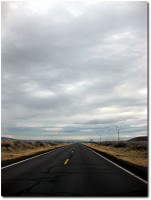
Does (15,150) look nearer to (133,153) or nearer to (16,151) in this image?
(16,151)

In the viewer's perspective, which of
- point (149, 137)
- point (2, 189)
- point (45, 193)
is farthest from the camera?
point (149, 137)

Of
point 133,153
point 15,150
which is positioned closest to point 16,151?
point 15,150

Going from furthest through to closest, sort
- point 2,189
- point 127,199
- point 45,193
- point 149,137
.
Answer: point 149,137 → point 2,189 → point 45,193 → point 127,199

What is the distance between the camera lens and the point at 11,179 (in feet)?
35.9

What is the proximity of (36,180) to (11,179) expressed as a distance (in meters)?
1.11

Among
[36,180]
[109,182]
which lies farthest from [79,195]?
[36,180]

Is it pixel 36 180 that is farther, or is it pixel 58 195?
pixel 36 180

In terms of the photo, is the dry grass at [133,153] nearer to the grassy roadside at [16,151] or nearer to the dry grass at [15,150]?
the grassy roadside at [16,151]

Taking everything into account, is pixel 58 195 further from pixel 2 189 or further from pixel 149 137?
pixel 149 137

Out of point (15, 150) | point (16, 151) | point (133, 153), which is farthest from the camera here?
point (15, 150)

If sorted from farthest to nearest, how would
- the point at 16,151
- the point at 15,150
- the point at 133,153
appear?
the point at 15,150
the point at 16,151
the point at 133,153

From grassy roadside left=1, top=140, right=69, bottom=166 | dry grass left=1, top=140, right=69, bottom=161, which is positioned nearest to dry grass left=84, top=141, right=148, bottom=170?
grassy roadside left=1, top=140, right=69, bottom=166

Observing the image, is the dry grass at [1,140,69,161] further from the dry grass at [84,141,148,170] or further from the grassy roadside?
the dry grass at [84,141,148,170]

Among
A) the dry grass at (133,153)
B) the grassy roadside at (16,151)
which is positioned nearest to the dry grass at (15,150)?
the grassy roadside at (16,151)
